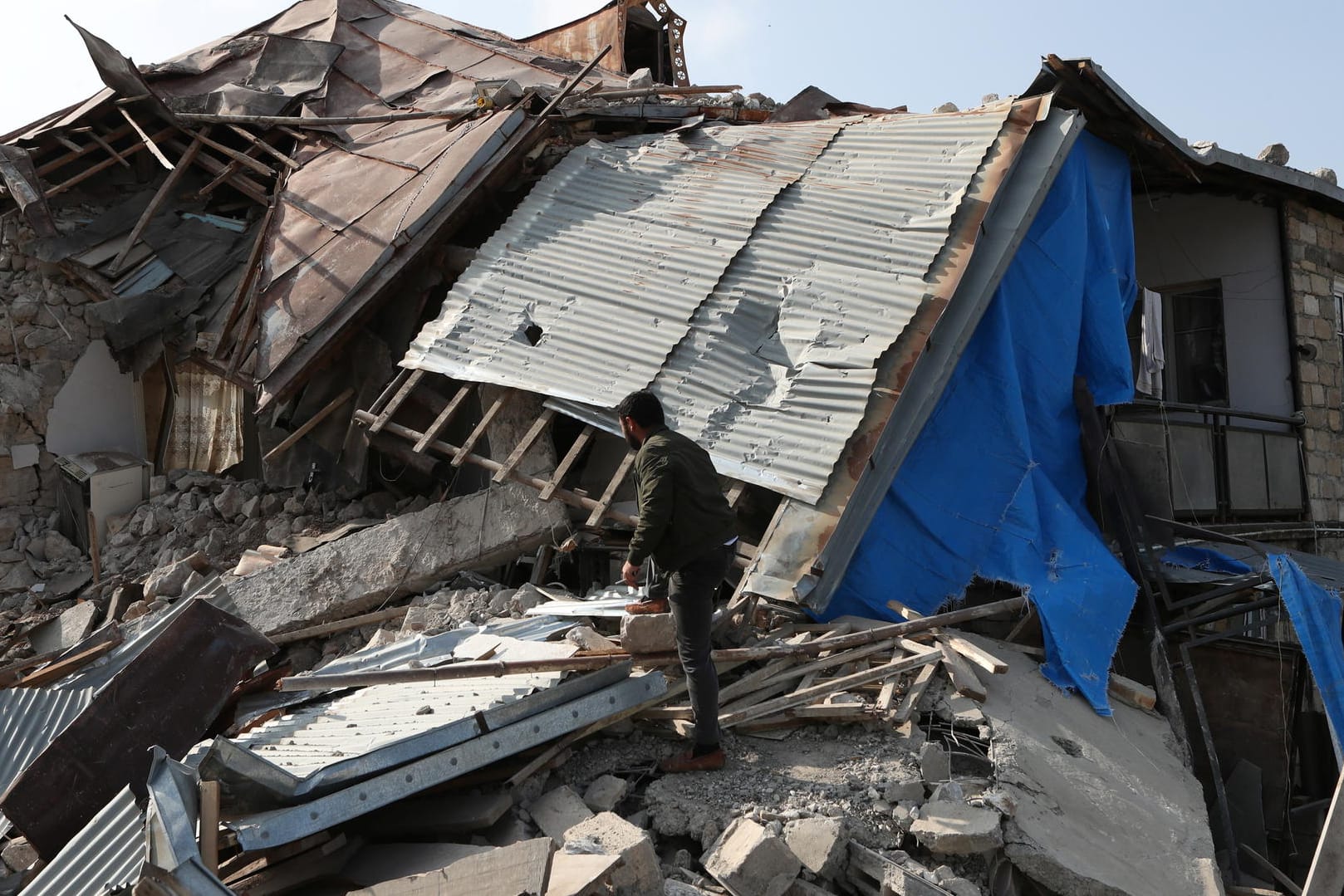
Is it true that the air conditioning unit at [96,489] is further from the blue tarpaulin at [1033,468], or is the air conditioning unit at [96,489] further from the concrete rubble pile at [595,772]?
the blue tarpaulin at [1033,468]

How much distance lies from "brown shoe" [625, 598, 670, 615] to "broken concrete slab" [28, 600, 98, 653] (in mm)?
5312

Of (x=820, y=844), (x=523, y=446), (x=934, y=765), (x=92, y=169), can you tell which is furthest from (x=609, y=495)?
(x=92, y=169)

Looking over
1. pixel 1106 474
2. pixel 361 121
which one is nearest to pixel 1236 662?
pixel 1106 474

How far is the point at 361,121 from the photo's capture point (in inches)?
433

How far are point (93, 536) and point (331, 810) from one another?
7.08 m

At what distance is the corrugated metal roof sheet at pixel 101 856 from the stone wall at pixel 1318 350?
1091cm

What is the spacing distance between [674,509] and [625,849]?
61.2 inches

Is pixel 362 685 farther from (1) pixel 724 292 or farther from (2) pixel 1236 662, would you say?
(2) pixel 1236 662

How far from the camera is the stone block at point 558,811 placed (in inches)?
186

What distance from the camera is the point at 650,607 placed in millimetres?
5730

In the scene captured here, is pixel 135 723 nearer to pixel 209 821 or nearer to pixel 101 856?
pixel 101 856

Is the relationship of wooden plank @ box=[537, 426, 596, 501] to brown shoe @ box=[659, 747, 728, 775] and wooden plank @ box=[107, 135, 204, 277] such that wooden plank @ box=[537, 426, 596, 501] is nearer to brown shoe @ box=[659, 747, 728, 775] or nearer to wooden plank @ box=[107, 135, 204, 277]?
brown shoe @ box=[659, 747, 728, 775]

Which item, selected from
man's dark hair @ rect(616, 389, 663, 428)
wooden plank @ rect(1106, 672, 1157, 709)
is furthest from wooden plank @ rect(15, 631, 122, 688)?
wooden plank @ rect(1106, 672, 1157, 709)

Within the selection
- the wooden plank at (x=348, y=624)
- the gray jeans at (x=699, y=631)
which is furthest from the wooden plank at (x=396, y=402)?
the gray jeans at (x=699, y=631)
